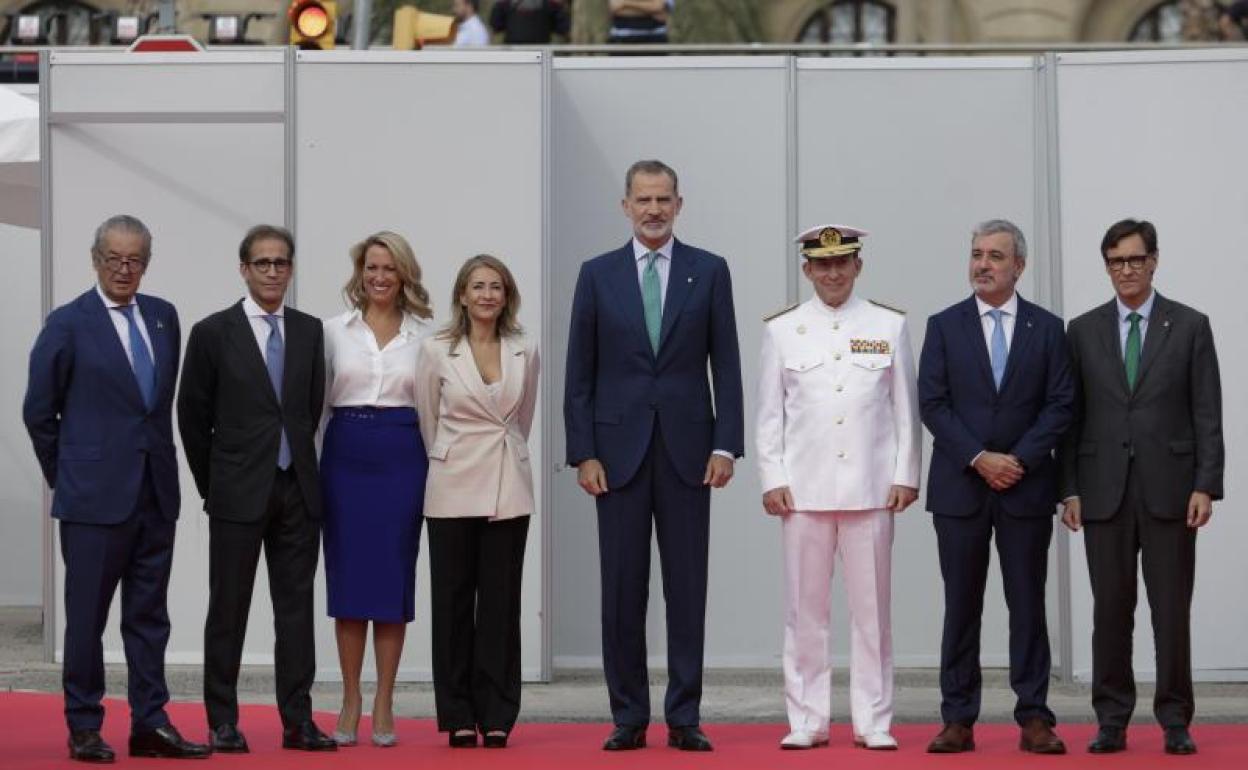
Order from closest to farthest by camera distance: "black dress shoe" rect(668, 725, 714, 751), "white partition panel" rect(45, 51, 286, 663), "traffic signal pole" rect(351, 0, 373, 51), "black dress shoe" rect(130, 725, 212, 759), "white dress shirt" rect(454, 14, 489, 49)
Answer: "black dress shoe" rect(130, 725, 212, 759), "black dress shoe" rect(668, 725, 714, 751), "white partition panel" rect(45, 51, 286, 663), "traffic signal pole" rect(351, 0, 373, 51), "white dress shirt" rect(454, 14, 489, 49)

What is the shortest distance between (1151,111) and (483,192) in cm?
301

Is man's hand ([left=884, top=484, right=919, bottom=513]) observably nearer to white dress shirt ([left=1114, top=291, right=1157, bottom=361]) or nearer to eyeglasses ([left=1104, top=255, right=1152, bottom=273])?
white dress shirt ([left=1114, top=291, right=1157, bottom=361])

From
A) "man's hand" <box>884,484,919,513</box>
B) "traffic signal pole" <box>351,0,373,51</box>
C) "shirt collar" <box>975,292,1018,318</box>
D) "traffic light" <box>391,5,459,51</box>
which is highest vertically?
"traffic signal pole" <box>351,0,373,51</box>

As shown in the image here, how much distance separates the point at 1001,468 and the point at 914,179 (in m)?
3.46

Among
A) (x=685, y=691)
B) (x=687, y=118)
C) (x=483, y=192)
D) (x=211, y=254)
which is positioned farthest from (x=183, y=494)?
(x=685, y=691)

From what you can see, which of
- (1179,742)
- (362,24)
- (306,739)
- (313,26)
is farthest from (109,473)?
(362,24)

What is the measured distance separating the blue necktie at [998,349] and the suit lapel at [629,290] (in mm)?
1207

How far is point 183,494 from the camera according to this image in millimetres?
11789

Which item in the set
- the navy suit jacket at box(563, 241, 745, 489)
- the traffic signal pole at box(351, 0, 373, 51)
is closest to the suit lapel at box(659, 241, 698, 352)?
the navy suit jacket at box(563, 241, 745, 489)

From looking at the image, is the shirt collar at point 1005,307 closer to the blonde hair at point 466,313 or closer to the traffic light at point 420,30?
the blonde hair at point 466,313

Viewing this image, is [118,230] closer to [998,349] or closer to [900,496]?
[900,496]

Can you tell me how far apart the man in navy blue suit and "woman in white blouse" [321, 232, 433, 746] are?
2.01 feet

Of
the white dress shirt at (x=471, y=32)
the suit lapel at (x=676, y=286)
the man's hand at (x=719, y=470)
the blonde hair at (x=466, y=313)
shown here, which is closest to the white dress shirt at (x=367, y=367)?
the blonde hair at (x=466, y=313)

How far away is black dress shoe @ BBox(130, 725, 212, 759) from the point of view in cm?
862
